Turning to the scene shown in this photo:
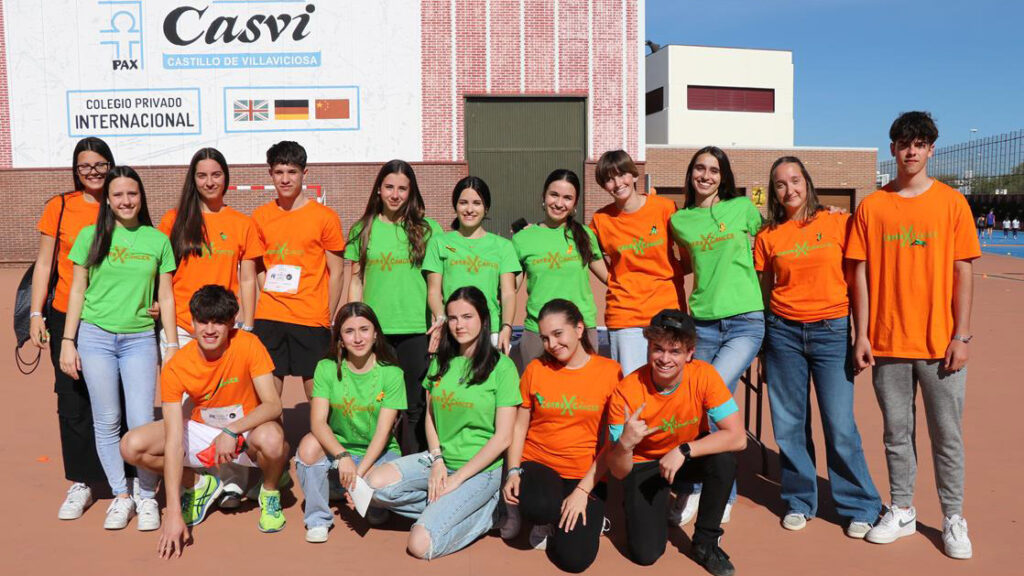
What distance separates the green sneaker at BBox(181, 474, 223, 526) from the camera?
3963 millimetres

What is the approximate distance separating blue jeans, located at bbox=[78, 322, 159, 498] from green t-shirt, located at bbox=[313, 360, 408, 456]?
0.91 metres

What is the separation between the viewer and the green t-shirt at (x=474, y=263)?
14.2ft

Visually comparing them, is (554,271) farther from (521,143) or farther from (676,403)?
(521,143)

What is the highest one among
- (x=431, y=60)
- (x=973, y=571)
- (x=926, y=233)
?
(x=431, y=60)

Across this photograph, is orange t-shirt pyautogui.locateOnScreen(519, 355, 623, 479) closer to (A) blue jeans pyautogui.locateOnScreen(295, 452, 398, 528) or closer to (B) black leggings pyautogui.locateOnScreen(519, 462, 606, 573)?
(B) black leggings pyautogui.locateOnScreen(519, 462, 606, 573)

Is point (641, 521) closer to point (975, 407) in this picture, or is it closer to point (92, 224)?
point (92, 224)

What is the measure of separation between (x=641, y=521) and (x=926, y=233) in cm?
188

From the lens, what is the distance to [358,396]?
3.98 meters

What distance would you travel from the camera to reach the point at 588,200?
850 inches

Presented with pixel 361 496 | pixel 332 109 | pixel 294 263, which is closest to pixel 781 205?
pixel 361 496

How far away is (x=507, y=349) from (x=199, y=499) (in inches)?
72.3

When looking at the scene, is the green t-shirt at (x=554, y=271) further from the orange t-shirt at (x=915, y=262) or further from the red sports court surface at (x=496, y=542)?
the orange t-shirt at (x=915, y=262)

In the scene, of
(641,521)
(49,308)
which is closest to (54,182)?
(49,308)

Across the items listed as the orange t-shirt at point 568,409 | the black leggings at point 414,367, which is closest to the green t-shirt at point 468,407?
the orange t-shirt at point 568,409
